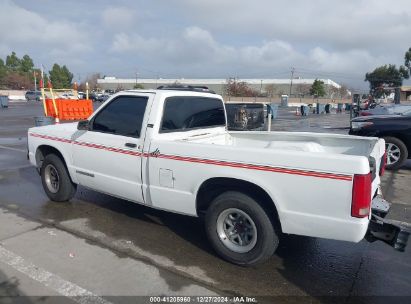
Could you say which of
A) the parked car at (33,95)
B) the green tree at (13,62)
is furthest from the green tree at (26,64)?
the parked car at (33,95)

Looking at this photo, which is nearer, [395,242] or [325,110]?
[395,242]

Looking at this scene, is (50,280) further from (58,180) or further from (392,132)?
(392,132)

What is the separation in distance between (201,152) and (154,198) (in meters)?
0.94

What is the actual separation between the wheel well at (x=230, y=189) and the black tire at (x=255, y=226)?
63mm

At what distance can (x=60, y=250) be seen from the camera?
417 cm

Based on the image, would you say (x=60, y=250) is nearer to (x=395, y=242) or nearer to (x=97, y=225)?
(x=97, y=225)

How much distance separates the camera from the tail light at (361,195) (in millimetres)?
3066

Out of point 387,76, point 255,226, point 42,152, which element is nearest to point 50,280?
point 255,226

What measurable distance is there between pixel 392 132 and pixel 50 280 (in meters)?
7.71

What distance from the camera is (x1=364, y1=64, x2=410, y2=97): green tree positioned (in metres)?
53.8

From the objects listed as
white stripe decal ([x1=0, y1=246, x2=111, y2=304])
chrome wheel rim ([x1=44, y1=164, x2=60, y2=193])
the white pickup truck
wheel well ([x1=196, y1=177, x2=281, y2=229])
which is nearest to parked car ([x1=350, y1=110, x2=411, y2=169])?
the white pickup truck

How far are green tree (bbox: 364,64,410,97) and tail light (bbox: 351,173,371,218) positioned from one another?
56.1m

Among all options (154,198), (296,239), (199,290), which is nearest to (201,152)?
(154,198)

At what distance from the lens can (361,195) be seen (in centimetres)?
309
